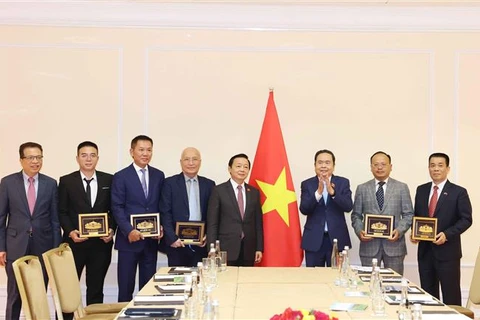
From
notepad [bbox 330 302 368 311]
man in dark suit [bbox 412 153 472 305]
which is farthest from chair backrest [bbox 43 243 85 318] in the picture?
man in dark suit [bbox 412 153 472 305]

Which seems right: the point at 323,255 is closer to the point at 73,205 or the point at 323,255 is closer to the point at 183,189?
the point at 183,189

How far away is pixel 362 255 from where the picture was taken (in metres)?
5.10

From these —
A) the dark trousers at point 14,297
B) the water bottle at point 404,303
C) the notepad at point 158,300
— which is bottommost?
the dark trousers at point 14,297

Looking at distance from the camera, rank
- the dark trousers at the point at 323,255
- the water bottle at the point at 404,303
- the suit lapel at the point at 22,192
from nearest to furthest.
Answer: the water bottle at the point at 404,303, the suit lapel at the point at 22,192, the dark trousers at the point at 323,255

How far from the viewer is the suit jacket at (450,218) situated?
4852 mm

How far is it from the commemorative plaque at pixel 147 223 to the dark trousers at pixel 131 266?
274 mm

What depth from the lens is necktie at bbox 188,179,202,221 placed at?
507cm

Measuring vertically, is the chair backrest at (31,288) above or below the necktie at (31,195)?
below

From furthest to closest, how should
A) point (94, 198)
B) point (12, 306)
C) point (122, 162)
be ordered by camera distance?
point (122, 162) < point (94, 198) < point (12, 306)

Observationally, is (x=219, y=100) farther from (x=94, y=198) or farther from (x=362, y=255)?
(x=362, y=255)

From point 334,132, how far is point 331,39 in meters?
1.03

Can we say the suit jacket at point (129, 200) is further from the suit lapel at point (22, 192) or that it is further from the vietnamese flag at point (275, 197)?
the vietnamese flag at point (275, 197)

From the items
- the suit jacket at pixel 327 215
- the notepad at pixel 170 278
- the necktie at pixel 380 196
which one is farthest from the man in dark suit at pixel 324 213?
the notepad at pixel 170 278

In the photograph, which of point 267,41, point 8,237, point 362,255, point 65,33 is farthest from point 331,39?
point 8,237
